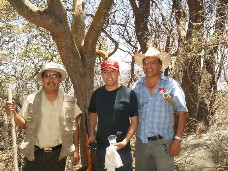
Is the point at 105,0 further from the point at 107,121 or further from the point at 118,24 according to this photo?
the point at 118,24

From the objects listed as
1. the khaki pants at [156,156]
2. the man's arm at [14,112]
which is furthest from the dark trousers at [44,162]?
the khaki pants at [156,156]

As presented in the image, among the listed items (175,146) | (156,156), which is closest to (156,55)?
(175,146)

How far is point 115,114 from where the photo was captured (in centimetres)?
381

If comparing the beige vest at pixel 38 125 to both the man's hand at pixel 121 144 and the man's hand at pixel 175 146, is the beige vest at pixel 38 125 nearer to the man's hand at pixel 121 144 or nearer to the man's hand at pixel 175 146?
the man's hand at pixel 121 144

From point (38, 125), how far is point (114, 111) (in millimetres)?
1009

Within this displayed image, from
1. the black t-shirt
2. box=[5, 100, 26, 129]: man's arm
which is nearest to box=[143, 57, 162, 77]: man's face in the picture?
the black t-shirt

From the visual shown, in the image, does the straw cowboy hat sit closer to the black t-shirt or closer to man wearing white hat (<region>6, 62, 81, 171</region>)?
the black t-shirt

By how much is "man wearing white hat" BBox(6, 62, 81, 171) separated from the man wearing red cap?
42 cm

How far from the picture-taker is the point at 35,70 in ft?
32.2

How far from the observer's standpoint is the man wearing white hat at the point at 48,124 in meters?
4.05

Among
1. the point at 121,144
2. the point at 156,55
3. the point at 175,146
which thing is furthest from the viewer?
the point at 156,55

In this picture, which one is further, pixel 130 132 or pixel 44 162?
pixel 44 162

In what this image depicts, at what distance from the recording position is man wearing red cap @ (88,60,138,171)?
3.82m

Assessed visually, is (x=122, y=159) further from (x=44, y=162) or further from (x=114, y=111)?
(x=44, y=162)
